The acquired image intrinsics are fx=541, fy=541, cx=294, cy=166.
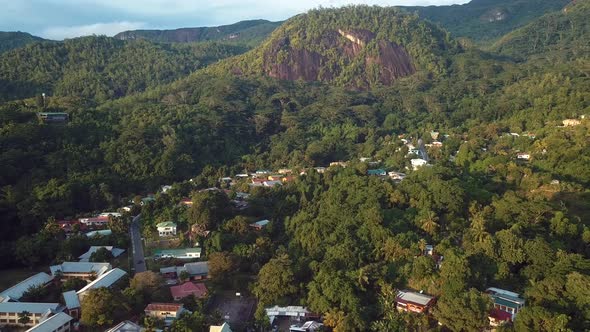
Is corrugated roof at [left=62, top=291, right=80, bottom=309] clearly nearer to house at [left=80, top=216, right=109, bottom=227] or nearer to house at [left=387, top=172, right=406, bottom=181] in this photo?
house at [left=80, top=216, right=109, bottom=227]

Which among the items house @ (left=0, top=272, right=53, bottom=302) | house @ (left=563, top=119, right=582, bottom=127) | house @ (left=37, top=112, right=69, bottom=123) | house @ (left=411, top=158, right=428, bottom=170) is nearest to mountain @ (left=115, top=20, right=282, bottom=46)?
house @ (left=37, top=112, right=69, bottom=123)

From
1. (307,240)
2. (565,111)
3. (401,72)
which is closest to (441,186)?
(307,240)

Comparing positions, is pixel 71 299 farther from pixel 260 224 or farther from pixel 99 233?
pixel 260 224

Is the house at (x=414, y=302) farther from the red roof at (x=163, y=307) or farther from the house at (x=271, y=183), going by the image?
the house at (x=271, y=183)

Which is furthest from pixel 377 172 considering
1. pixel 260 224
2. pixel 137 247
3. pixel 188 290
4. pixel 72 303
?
pixel 72 303

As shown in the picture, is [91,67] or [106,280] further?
[91,67]

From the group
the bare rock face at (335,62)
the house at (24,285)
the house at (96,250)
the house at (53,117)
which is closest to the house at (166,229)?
the house at (96,250)
